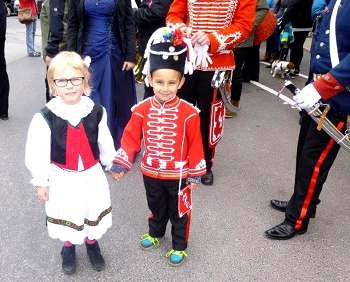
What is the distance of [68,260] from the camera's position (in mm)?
2492

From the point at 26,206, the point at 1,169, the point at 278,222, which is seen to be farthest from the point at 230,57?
the point at 1,169

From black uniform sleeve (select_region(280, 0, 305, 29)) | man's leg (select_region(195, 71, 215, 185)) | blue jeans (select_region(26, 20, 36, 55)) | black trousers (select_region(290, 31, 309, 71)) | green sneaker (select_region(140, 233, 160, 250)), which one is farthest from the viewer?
blue jeans (select_region(26, 20, 36, 55))

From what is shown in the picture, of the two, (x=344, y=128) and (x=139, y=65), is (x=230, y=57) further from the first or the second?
(x=139, y=65)

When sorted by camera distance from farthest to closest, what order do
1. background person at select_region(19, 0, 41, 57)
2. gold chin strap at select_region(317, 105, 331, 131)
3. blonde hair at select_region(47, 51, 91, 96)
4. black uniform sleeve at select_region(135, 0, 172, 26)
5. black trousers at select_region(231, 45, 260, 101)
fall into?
1. background person at select_region(19, 0, 41, 57)
2. black trousers at select_region(231, 45, 260, 101)
3. black uniform sleeve at select_region(135, 0, 172, 26)
4. gold chin strap at select_region(317, 105, 331, 131)
5. blonde hair at select_region(47, 51, 91, 96)

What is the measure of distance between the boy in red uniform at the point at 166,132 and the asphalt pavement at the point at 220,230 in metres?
0.45

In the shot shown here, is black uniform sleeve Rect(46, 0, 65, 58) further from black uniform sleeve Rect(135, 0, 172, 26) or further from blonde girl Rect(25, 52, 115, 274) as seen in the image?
blonde girl Rect(25, 52, 115, 274)

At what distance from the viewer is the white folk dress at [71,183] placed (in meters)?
2.15

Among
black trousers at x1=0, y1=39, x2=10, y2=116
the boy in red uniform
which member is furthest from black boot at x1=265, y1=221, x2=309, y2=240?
black trousers at x1=0, y1=39, x2=10, y2=116

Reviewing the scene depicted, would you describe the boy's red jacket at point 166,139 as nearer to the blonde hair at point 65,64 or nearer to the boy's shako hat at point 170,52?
the boy's shako hat at point 170,52

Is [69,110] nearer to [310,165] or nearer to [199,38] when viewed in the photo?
[199,38]

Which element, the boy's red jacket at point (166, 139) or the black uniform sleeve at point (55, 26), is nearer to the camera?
the boy's red jacket at point (166, 139)

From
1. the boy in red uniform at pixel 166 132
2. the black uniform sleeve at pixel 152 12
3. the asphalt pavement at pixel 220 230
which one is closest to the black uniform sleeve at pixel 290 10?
the asphalt pavement at pixel 220 230

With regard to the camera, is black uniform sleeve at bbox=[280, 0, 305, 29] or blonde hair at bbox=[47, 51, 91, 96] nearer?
blonde hair at bbox=[47, 51, 91, 96]

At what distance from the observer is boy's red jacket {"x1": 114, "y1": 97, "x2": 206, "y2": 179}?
233 cm
